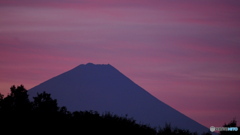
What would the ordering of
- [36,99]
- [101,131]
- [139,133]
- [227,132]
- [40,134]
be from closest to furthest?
[40,134]
[101,131]
[139,133]
[227,132]
[36,99]

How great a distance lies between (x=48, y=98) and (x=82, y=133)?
93.8 feet

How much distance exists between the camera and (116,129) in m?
41.8

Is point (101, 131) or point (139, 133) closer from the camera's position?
point (101, 131)

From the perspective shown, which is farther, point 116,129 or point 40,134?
point 116,129

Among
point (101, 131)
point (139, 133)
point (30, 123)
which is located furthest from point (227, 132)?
point (30, 123)

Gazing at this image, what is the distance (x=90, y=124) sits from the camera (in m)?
41.0

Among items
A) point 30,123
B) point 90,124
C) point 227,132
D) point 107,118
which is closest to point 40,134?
point 30,123

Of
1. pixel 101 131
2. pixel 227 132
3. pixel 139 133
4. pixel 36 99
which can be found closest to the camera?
pixel 101 131

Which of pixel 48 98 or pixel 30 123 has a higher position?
pixel 48 98

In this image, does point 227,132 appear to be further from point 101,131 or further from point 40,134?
point 40,134

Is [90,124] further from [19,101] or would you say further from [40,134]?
[19,101]

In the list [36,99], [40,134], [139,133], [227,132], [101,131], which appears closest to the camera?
[40,134]

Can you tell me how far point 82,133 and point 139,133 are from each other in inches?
239

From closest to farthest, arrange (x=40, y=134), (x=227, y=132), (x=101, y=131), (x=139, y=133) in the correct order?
(x=40, y=134)
(x=101, y=131)
(x=139, y=133)
(x=227, y=132)
